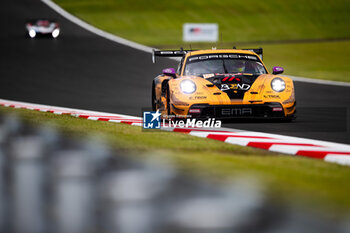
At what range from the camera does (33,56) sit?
87.1 feet

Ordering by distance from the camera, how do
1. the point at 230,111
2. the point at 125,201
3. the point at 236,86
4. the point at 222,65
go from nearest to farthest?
the point at 125,201 → the point at 230,111 → the point at 236,86 → the point at 222,65

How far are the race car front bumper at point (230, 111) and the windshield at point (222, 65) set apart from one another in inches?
40.3

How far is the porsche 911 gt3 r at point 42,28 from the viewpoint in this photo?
105 feet

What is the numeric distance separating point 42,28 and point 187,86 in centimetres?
2207

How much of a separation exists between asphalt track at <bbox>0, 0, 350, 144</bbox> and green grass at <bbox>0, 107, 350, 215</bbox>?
5.98 ft

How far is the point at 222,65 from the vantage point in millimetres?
12117

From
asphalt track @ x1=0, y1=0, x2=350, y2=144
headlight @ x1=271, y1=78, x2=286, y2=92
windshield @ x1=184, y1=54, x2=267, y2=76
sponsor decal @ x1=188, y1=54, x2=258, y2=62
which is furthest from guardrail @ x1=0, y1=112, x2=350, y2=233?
sponsor decal @ x1=188, y1=54, x2=258, y2=62

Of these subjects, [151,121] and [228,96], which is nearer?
[151,121]

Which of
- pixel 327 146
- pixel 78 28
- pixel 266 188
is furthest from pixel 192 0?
pixel 266 188

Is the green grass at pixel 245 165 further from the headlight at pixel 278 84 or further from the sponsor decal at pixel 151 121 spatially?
the headlight at pixel 278 84

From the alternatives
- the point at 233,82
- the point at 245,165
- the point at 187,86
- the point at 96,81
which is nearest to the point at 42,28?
the point at 96,81

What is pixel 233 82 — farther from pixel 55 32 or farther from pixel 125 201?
pixel 55 32

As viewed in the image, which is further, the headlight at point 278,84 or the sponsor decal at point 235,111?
the headlight at point 278,84

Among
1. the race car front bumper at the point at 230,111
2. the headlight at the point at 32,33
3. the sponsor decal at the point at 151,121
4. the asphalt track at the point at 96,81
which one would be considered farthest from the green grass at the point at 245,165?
the headlight at the point at 32,33
